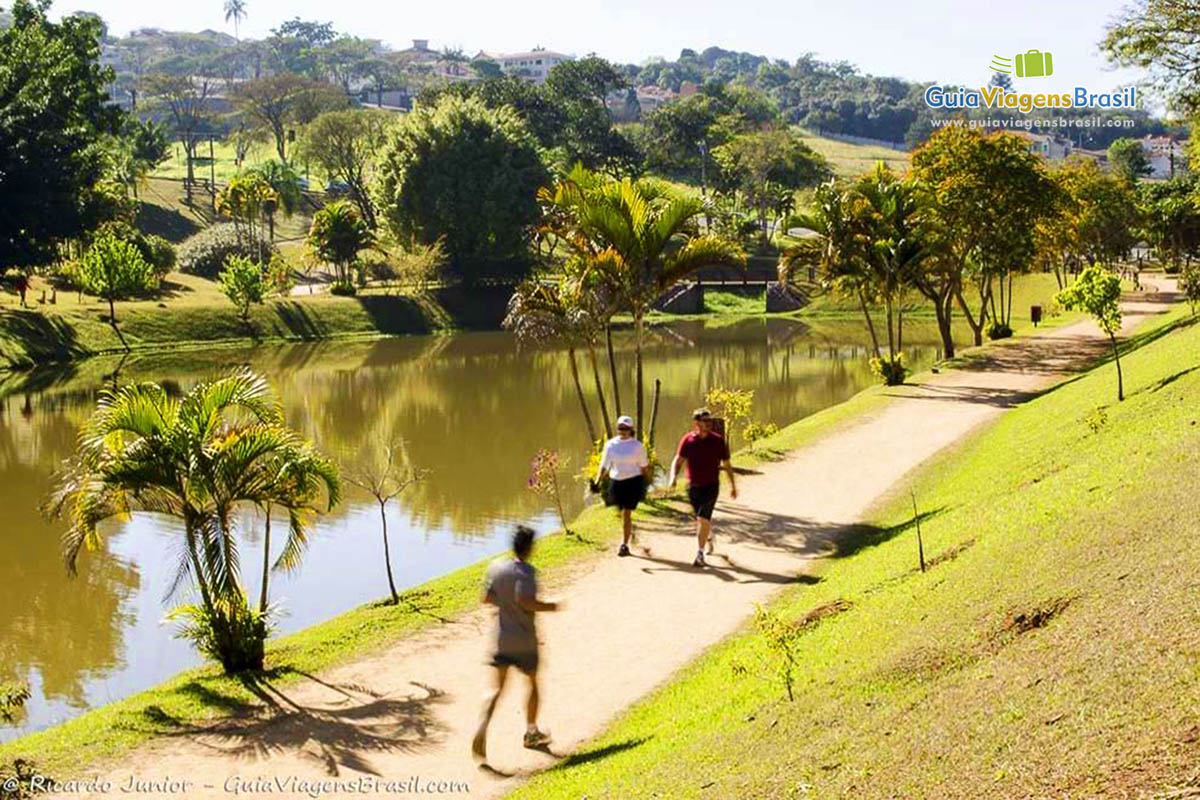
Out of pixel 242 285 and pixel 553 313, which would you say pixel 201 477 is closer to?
pixel 553 313

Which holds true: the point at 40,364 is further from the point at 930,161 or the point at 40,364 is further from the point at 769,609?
the point at 769,609

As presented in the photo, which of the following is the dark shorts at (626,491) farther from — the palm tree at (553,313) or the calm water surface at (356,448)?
the palm tree at (553,313)

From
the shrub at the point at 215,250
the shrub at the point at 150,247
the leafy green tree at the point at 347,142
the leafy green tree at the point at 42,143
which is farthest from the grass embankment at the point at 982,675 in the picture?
the leafy green tree at the point at 347,142

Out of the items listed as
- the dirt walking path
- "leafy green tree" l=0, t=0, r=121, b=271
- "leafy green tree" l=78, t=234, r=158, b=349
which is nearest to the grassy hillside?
"leafy green tree" l=78, t=234, r=158, b=349

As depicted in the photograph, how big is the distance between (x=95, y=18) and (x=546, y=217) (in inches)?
1754

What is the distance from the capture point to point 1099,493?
11812mm

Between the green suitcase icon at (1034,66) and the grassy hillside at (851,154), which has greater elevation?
the grassy hillside at (851,154)

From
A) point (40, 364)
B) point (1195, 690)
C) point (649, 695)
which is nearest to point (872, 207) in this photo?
point (649, 695)

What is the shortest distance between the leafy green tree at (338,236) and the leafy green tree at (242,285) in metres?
10.9

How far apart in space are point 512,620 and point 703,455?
5.69 m

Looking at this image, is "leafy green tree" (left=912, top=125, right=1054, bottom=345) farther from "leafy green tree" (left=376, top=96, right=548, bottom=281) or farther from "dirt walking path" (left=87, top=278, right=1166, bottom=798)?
"leafy green tree" (left=376, top=96, right=548, bottom=281)

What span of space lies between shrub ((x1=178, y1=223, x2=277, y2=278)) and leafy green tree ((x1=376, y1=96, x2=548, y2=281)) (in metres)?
12.0

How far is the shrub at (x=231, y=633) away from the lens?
12125 millimetres

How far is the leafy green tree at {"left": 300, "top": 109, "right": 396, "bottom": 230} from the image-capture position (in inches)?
3637
